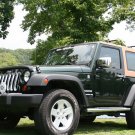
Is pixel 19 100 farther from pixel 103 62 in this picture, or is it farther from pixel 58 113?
pixel 103 62

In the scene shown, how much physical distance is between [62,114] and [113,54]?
230 centimetres

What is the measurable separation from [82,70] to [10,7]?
1782 centimetres

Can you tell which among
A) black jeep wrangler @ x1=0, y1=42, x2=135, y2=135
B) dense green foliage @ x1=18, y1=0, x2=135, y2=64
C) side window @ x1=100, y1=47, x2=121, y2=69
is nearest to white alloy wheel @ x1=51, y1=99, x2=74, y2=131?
black jeep wrangler @ x1=0, y1=42, x2=135, y2=135

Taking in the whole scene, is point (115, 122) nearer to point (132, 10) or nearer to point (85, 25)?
point (85, 25)

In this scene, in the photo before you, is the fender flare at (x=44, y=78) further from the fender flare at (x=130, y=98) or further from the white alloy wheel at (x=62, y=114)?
the fender flare at (x=130, y=98)

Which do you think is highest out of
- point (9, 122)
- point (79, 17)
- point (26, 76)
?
point (79, 17)

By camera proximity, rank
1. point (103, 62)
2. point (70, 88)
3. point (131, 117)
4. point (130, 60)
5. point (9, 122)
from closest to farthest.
Answer: point (70, 88) → point (103, 62) → point (9, 122) → point (131, 117) → point (130, 60)

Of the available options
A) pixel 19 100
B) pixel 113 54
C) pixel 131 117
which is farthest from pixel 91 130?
pixel 19 100

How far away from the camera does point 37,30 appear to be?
35625mm

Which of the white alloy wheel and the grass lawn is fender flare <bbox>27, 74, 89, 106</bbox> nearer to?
the white alloy wheel

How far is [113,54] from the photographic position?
346 inches

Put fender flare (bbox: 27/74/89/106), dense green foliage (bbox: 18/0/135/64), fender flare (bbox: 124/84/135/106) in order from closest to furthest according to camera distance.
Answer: fender flare (bbox: 27/74/89/106) < fender flare (bbox: 124/84/135/106) < dense green foliage (bbox: 18/0/135/64)

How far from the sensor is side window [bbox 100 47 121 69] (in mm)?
8484

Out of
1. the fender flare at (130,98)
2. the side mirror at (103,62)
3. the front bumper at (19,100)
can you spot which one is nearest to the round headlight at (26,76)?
the front bumper at (19,100)
